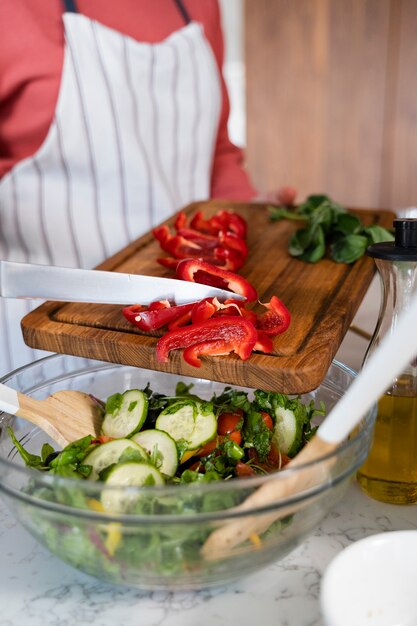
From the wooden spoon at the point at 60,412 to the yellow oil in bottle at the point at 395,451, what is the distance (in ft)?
1.08

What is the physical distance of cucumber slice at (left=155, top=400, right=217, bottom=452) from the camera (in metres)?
0.82

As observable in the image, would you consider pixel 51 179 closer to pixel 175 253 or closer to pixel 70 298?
pixel 175 253

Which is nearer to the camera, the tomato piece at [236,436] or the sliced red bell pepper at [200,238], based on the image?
the tomato piece at [236,436]

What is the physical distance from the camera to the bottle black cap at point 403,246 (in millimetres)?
801

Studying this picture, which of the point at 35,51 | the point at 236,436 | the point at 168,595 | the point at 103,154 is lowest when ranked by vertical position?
the point at 168,595

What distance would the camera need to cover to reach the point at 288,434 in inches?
33.5

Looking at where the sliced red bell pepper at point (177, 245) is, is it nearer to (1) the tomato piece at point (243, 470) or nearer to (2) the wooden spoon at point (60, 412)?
(2) the wooden spoon at point (60, 412)

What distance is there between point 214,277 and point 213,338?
23 centimetres

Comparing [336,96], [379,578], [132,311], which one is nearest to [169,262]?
[132,311]

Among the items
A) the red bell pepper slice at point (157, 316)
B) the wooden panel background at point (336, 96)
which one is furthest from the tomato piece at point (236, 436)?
the wooden panel background at point (336, 96)

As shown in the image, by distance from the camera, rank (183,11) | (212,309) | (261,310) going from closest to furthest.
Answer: (212,309) → (261,310) → (183,11)

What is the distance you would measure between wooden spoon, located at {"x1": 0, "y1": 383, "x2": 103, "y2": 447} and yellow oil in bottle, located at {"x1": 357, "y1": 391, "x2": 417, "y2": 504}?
329 mm

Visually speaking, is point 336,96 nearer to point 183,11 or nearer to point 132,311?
point 183,11

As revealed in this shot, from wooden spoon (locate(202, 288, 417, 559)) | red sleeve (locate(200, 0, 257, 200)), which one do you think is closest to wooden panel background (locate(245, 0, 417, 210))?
red sleeve (locate(200, 0, 257, 200))
